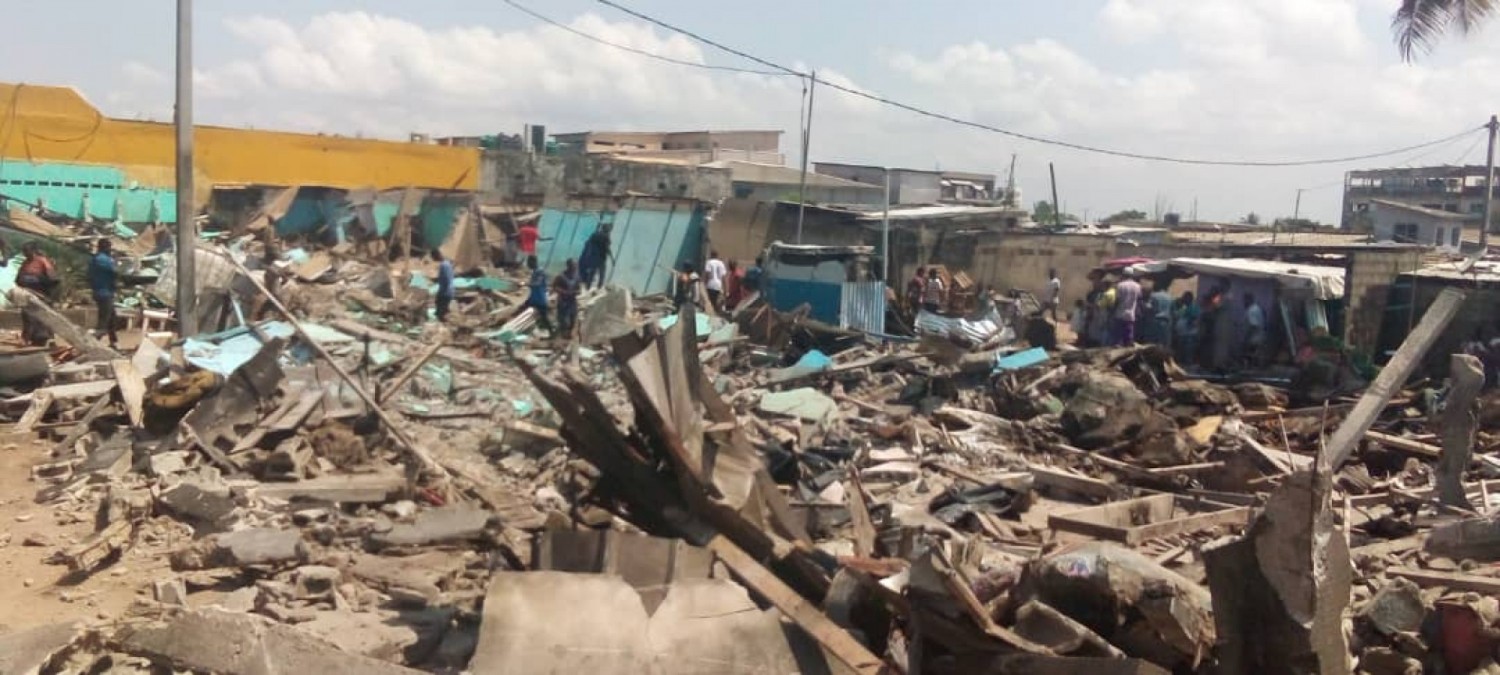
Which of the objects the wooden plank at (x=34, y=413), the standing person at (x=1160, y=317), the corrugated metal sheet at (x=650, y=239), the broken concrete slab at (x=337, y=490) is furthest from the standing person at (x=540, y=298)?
the standing person at (x=1160, y=317)

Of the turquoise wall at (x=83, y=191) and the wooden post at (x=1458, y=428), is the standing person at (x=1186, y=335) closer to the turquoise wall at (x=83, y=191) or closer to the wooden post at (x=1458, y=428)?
the wooden post at (x=1458, y=428)

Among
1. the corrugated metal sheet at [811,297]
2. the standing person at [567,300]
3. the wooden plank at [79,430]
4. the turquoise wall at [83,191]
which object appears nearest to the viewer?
the wooden plank at [79,430]

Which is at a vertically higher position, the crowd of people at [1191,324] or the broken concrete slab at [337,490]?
the crowd of people at [1191,324]

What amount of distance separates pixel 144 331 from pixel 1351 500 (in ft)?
48.5

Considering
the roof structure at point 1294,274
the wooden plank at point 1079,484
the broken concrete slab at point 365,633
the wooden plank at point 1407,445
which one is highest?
the roof structure at point 1294,274

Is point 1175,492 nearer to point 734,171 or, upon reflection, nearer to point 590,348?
point 590,348

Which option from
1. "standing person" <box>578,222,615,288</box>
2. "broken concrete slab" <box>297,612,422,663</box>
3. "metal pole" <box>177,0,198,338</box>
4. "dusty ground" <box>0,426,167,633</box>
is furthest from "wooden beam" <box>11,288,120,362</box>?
"standing person" <box>578,222,615,288</box>

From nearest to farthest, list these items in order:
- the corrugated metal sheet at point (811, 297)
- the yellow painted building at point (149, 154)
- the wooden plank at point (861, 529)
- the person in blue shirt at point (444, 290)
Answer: the wooden plank at point (861, 529)
the person in blue shirt at point (444, 290)
the corrugated metal sheet at point (811, 297)
the yellow painted building at point (149, 154)

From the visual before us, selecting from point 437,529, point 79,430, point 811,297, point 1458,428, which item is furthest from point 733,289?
point 1458,428

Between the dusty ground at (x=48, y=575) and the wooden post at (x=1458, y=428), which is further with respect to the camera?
the wooden post at (x=1458, y=428)

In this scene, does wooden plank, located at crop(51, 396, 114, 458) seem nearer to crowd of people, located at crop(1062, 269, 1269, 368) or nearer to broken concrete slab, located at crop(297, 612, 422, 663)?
broken concrete slab, located at crop(297, 612, 422, 663)

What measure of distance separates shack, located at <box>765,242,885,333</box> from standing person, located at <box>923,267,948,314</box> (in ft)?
2.92

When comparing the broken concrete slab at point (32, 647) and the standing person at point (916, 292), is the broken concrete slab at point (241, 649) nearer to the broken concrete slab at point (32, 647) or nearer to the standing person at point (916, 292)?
the broken concrete slab at point (32, 647)

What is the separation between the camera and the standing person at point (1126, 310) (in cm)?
1798
